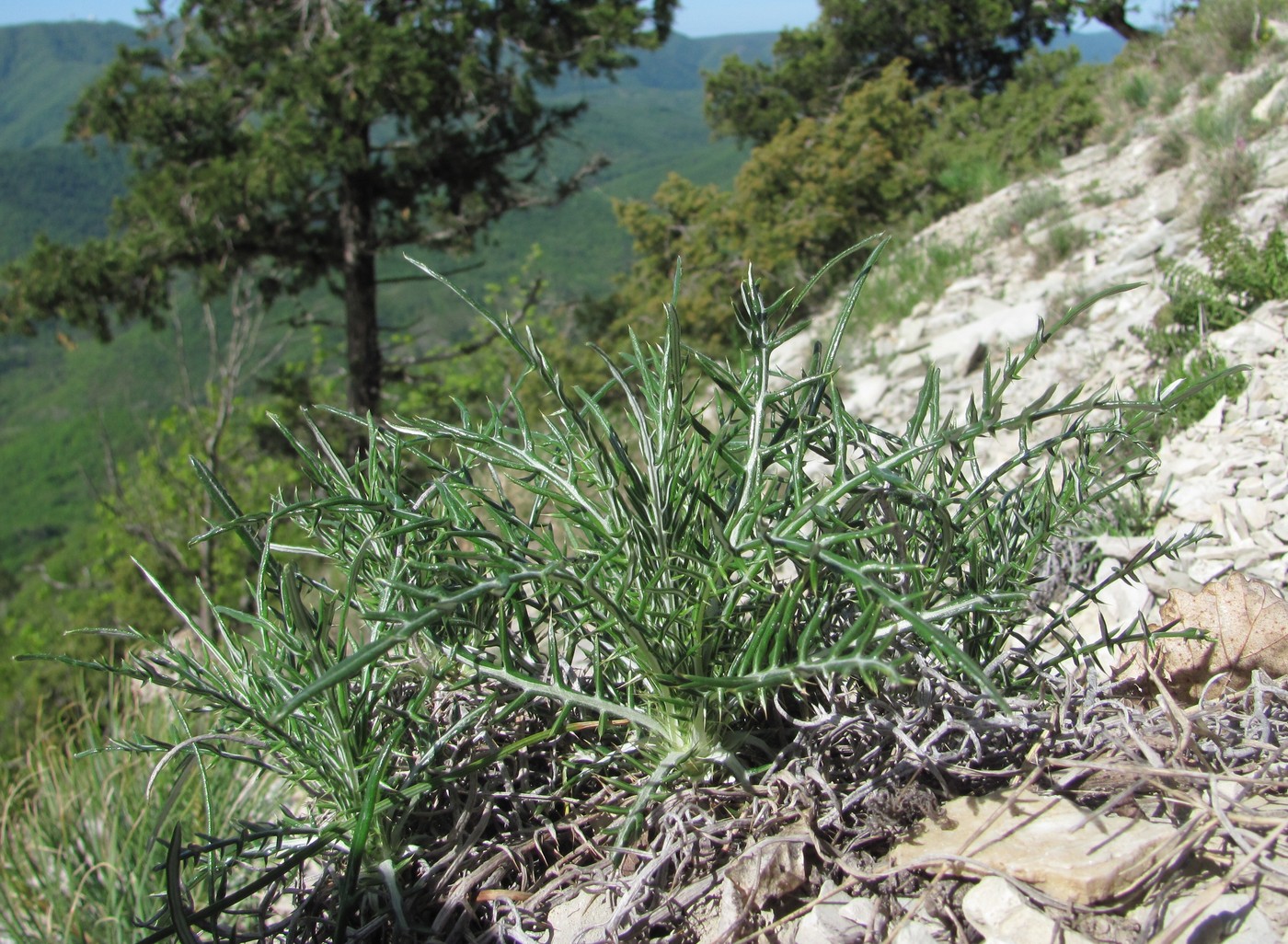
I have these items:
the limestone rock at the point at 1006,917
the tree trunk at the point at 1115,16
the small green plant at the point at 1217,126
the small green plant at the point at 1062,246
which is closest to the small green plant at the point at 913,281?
the small green plant at the point at 1062,246

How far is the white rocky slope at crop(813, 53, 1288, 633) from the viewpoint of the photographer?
2.34 m

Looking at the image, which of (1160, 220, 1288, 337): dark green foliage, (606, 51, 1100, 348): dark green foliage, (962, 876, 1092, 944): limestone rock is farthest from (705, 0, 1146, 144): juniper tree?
(962, 876, 1092, 944): limestone rock

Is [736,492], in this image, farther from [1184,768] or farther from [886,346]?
[886,346]

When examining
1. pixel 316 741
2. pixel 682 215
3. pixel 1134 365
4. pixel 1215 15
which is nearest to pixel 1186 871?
pixel 316 741

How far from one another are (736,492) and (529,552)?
0.26 m

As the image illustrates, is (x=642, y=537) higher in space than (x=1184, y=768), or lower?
higher

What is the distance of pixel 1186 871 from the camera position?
86 centimetres

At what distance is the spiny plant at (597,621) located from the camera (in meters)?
0.94

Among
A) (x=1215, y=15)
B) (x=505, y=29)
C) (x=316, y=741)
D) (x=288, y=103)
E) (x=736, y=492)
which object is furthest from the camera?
(x=505, y=29)

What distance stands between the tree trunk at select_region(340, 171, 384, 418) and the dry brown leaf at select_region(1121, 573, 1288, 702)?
1214 cm

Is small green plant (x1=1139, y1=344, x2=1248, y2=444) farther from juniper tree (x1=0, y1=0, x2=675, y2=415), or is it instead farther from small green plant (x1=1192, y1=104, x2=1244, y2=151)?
juniper tree (x1=0, y1=0, x2=675, y2=415)

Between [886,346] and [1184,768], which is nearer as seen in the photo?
[1184,768]

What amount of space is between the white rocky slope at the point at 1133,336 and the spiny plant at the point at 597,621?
1.46 feet

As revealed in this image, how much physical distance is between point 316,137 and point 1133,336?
9782 mm
